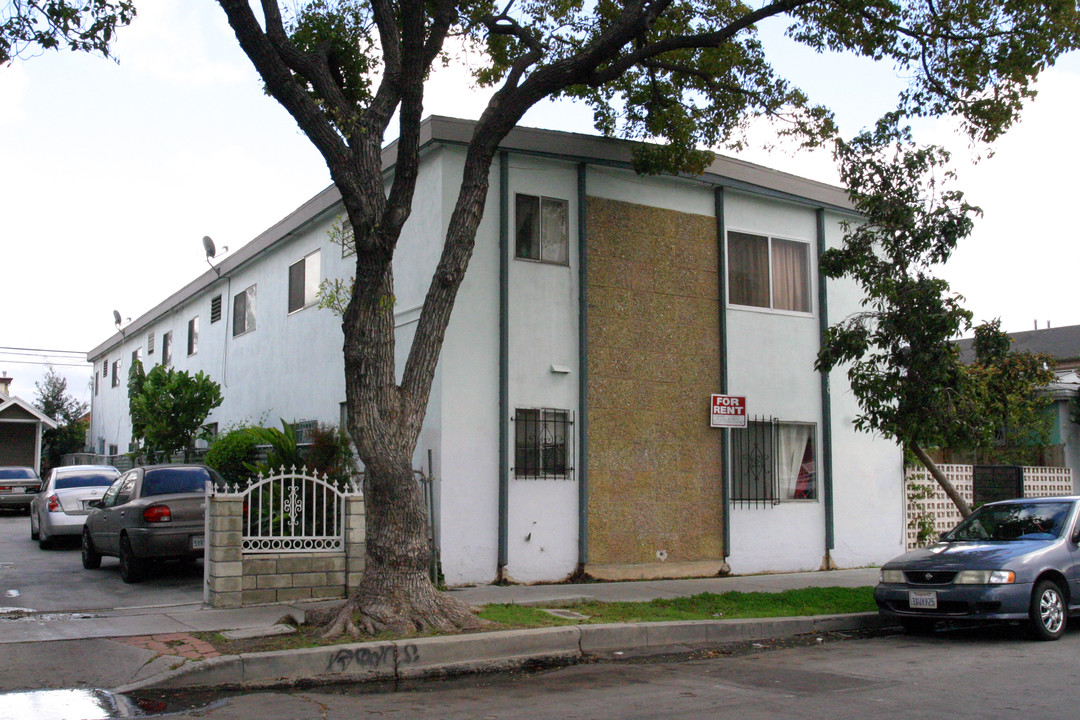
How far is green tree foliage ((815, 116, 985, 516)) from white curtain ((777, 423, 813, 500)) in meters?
2.89

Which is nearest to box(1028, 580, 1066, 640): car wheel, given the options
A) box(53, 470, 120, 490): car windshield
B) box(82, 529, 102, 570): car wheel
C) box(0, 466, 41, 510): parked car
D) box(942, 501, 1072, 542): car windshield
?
box(942, 501, 1072, 542): car windshield

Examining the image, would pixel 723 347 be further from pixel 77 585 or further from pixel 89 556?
pixel 89 556

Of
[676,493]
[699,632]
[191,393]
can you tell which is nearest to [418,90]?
[699,632]

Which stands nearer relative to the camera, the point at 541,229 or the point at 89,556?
the point at 541,229

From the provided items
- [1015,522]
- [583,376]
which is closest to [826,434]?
[583,376]

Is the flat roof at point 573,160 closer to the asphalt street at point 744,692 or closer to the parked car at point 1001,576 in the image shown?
the parked car at point 1001,576

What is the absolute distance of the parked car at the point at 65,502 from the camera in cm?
1645

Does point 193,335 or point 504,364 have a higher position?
point 193,335

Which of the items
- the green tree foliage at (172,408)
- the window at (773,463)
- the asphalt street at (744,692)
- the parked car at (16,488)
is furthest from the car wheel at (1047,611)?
the parked car at (16,488)

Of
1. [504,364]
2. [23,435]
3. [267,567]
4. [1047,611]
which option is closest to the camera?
[1047,611]

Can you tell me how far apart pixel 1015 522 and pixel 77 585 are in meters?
11.4

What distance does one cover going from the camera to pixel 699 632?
32.4 ft

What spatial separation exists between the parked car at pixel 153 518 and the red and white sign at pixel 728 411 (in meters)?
7.22

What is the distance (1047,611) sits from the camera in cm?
977
